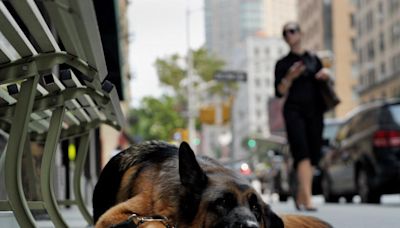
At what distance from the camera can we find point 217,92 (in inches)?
2527

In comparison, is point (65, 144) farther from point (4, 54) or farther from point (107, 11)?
point (4, 54)

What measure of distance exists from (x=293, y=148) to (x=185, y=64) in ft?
179

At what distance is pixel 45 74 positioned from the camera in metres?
4.17

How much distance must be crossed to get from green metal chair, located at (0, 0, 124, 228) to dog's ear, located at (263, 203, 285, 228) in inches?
37.6

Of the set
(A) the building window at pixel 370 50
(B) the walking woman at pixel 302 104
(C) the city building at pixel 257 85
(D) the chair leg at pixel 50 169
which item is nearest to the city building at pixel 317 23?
(A) the building window at pixel 370 50

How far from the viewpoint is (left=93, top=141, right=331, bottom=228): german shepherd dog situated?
371 cm

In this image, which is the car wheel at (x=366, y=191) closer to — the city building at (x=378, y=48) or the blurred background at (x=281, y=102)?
the blurred background at (x=281, y=102)

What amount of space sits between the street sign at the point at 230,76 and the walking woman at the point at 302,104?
15.0m

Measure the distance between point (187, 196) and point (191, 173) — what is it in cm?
10

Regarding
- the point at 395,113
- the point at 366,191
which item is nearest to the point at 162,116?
the point at 366,191

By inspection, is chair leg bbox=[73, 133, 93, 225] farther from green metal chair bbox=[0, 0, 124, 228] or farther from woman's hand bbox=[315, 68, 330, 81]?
woman's hand bbox=[315, 68, 330, 81]

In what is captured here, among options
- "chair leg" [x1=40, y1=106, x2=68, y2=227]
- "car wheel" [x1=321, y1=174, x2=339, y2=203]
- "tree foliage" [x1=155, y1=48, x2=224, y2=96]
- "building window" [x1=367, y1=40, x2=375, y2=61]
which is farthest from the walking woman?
"building window" [x1=367, y1=40, x2=375, y2=61]

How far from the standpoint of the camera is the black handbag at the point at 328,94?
1125 cm

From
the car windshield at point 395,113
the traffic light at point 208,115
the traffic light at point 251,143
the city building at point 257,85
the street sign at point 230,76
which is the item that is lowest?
the city building at point 257,85
